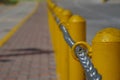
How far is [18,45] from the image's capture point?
12.3 metres

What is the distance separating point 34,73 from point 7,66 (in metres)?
0.99

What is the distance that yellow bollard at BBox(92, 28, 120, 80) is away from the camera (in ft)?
8.64

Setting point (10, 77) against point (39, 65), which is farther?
point (39, 65)

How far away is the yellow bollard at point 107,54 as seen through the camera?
263cm

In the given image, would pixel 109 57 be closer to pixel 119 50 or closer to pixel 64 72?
pixel 119 50

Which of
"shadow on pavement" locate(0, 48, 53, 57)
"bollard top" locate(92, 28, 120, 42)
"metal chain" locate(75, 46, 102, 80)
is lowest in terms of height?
"metal chain" locate(75, 46, 102, 80)

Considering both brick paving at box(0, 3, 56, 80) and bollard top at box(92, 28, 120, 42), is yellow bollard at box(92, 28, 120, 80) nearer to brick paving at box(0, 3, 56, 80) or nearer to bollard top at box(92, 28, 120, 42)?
bollard top at box(92, 28, 120, 42)

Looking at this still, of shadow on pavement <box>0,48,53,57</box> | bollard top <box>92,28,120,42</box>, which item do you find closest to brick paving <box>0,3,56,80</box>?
shadow on pavement <box>0,48,53,57</box>

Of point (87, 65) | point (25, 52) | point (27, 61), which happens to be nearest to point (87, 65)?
point (87, 65)

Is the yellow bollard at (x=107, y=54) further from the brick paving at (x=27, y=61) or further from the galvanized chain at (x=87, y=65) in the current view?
the brick paving at (x=27, y=61)

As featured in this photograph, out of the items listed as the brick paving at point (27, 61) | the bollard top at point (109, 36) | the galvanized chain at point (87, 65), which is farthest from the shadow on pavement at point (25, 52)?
the bollard top at point (109, 36)

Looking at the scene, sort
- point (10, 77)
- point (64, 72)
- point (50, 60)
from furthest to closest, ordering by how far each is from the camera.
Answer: point (50, 60) < point (10, 77) < point (64, 72)

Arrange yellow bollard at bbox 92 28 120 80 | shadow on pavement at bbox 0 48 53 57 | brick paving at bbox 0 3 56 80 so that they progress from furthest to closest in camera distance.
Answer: shadow on pavement at bbox 0 48 53 57
brick paving at bbox 0 3 56 80
yellow bollard at bbox 92 28 120 80

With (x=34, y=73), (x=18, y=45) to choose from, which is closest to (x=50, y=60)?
(x=34, y=73)
